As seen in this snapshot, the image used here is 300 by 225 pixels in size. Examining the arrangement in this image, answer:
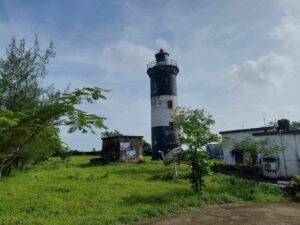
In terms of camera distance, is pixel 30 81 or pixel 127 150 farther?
pixel 127 150

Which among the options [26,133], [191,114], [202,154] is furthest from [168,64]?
[26,133]

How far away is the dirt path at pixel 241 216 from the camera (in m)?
10.7

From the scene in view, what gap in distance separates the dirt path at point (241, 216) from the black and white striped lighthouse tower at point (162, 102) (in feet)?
77.7

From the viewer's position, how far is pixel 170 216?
1173cm

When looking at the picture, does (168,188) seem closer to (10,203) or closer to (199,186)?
(199,186)

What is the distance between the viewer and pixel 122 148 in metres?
34.8

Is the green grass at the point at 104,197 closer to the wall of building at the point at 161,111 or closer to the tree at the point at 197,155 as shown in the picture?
the tree at the point at 197,155

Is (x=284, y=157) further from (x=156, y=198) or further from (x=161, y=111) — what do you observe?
(x=161, y=111)

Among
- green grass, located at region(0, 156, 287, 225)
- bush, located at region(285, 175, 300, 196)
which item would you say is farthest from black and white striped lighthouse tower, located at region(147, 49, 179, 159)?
bush, located at region(285, 175, 300, 196)

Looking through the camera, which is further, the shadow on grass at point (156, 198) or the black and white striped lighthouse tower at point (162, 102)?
the black and white striped lighthouse tower at point (162, 102)

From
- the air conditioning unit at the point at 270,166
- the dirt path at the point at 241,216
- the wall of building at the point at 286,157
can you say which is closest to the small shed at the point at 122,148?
the wall of building at the point at 286,157

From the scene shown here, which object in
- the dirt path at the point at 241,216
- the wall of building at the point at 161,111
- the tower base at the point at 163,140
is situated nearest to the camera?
the dirt path at the point at 241,216

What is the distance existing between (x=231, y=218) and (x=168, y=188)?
628 centimetres

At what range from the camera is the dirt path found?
35.0ft
